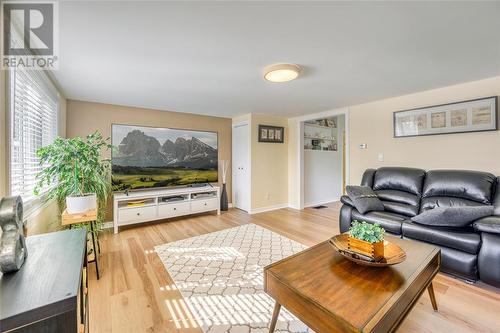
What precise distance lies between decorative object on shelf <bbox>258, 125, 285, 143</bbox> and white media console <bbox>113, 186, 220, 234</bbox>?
1.54m

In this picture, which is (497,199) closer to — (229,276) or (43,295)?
Answer: (229,276)

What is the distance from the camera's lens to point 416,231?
227 centimetres

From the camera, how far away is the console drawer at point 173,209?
376cm

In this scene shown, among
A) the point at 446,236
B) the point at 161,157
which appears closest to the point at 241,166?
the point at 161,157

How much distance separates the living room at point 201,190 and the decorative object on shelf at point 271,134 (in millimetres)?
752

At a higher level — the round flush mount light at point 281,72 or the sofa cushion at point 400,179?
the round flush mount light at point 281,72

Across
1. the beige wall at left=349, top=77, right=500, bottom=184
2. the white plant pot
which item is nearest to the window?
the white plant pot

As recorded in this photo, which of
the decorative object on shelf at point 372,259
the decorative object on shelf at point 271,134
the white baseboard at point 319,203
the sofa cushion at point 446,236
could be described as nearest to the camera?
the decorative object on shelf at point 372,259

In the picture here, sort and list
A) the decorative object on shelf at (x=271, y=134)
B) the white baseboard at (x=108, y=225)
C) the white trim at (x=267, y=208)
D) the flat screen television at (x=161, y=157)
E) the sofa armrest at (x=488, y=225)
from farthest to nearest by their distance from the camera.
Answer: the decorative object on shelf at (x=271, y=134) < the white trim at (x=267, y=208) < the flat screen television at (x=161, y=157) < the white baseboard at (x=108, y=225) < the sofa armrest at (x=488, y=225)

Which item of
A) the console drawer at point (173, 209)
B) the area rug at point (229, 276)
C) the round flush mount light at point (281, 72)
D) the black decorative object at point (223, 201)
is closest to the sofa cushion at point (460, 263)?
the area rug at point (229, 276)

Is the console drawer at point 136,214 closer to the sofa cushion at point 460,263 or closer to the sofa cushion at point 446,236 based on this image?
the sofa cushion at point 446,236

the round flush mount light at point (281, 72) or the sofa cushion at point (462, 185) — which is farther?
the sofa cushion at point (462, 185)

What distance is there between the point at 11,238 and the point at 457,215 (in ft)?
10.4

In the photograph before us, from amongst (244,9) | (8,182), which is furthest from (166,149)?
(244,9)
